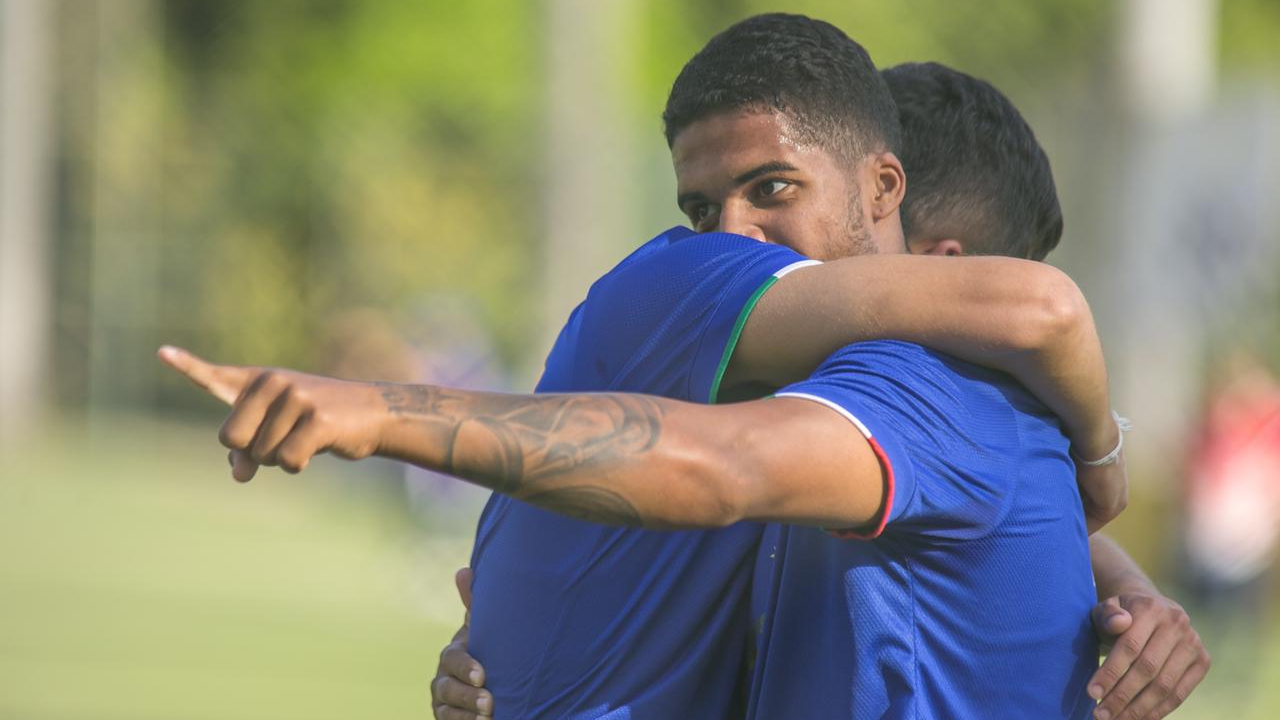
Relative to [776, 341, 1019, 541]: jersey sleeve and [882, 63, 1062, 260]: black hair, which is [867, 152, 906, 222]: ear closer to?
[882, 63, 1062, 260]: black hair

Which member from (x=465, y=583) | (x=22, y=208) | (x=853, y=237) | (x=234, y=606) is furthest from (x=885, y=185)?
(x=22, y=208)

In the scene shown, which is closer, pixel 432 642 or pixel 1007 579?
pixel 1007 579

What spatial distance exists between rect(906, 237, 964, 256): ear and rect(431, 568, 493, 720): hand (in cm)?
108

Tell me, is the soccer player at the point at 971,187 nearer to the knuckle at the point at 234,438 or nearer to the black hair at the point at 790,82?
the black hair at the point at 790,82

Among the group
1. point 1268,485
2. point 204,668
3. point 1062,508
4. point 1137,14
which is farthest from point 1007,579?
point 1137,14

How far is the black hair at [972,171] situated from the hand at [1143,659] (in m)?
0.75

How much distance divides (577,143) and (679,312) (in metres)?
17.0

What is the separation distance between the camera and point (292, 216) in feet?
106

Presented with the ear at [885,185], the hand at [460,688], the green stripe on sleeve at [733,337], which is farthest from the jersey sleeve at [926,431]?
the hand at [460,688]

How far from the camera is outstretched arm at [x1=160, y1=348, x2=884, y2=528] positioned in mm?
2162

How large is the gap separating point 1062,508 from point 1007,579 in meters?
0.18

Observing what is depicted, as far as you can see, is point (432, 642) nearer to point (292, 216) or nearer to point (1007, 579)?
point (1007, 579)

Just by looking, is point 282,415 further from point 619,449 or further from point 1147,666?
point 1147,666

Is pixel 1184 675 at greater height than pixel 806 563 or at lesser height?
lesser
